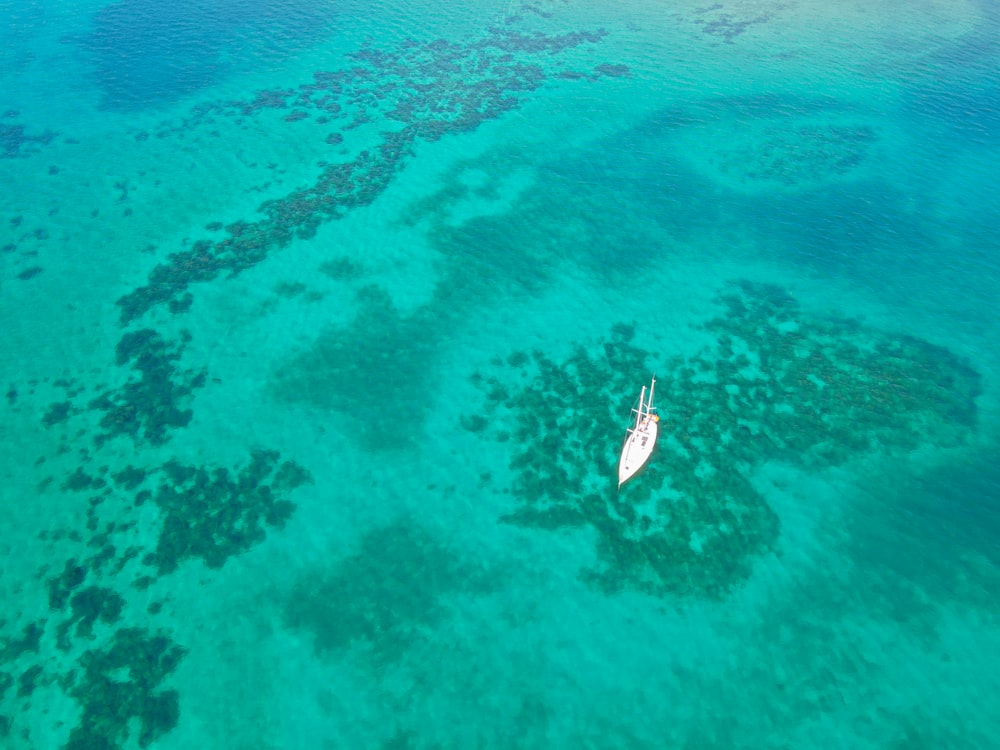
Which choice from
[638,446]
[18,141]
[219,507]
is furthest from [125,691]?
[18,141]

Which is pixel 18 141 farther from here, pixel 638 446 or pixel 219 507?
pixel 638 446

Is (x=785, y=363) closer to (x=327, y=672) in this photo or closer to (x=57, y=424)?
(x=327, y=672)

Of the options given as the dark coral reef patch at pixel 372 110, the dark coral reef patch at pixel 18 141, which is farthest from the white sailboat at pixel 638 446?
the dark coral reef patch at pixel 18 141

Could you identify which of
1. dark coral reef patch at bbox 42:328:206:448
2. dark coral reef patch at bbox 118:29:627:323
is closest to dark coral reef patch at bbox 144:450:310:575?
dark coral reef patch at bbox 42:328:206:448

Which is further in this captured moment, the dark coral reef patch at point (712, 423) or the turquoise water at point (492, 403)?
the dark coral reef patch at point (712, 423)

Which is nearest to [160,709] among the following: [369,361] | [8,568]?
[8,568]

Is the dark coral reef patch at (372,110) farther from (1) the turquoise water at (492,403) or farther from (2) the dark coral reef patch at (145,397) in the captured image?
(2) the dark coral reef patch at (145,397)
